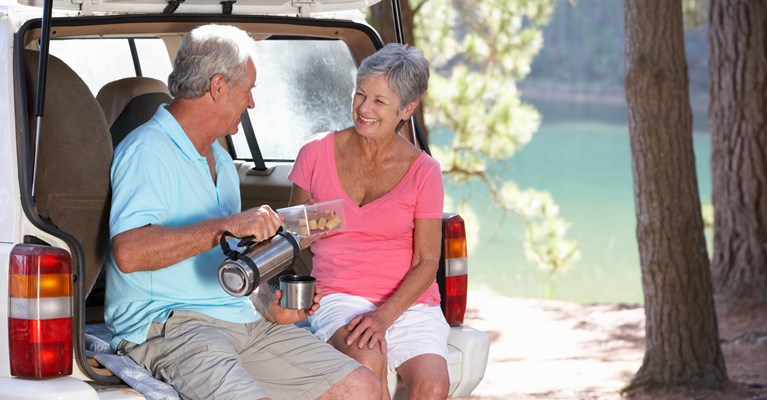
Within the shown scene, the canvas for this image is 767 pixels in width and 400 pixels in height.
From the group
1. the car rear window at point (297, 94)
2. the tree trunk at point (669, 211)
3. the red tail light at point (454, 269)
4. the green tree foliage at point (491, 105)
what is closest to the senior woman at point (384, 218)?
the red tail light at point (454, 269)

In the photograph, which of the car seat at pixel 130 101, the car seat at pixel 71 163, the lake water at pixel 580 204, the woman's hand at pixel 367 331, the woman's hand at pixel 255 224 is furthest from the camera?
the lake water at pixel 580 204

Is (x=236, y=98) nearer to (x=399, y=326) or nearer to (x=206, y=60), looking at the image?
(x=206, y=60)

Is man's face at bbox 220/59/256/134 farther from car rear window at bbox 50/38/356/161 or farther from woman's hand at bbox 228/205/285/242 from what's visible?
car rear window at bbox 50/38/356/161

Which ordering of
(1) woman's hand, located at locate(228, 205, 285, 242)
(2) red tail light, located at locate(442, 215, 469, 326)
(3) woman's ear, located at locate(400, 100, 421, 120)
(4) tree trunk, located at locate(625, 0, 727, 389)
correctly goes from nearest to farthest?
(1) woman's hand, located at locate(228, 205, 285, 242) → (3) woman's ear, located at locate(400, 100, 421, 120) → (2) red tail light, located at locate(442, 215, 469, 326) → (4) tree trunk, located at locate(625, 0, 727, 389)

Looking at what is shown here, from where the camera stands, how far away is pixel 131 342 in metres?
3.09

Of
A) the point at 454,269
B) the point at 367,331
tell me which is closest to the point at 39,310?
the point at 367,331

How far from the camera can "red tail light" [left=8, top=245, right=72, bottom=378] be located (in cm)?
281

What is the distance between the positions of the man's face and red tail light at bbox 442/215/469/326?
887mm

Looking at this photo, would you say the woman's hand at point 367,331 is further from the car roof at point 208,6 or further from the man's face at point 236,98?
the car roof at point 208,6

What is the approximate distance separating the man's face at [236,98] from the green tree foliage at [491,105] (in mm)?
5468

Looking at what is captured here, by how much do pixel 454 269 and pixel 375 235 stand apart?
0.35 meters

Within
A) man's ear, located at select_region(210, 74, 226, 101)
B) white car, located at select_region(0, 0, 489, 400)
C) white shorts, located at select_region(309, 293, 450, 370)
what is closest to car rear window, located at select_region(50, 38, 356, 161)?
white car, located at select_region(0, 0, 489, 400)

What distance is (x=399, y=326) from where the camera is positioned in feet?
11.7

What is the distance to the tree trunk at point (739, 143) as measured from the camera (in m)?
7.66
